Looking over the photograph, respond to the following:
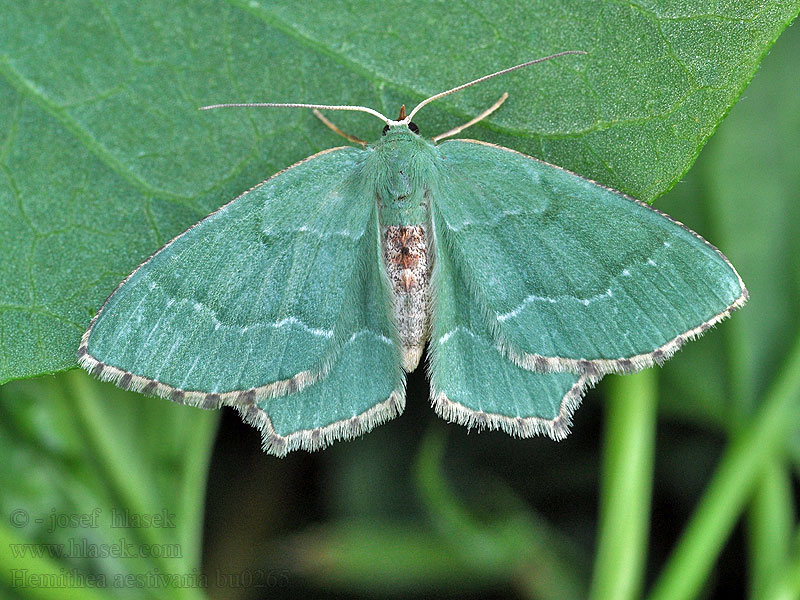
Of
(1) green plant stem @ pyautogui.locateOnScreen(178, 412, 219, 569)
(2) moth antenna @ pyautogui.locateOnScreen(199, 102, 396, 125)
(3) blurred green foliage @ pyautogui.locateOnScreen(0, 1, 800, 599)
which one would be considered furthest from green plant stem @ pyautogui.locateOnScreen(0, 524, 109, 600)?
(2) moth antenna @ pyautogui.locateOnScreen(199, 102, 396, 125)

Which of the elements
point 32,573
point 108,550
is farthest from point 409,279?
point 108,550

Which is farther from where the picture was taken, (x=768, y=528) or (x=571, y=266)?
(x=768, y=528)

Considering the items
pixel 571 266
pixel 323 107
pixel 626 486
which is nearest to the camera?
pixel 571 266

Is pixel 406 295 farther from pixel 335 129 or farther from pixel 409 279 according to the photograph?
pixel 335 129

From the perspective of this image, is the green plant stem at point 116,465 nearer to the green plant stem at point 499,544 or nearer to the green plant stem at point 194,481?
the green plant stem at point 194,481

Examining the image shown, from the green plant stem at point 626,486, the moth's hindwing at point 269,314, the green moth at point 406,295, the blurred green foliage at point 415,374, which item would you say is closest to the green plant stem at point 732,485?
the blurred green foliage at point 415,374

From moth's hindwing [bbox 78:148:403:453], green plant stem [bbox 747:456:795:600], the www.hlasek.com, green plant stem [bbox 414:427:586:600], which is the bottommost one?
the www.hlasek.com

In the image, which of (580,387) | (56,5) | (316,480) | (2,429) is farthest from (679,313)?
(2,429)

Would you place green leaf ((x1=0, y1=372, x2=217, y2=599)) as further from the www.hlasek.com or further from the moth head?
the moth head

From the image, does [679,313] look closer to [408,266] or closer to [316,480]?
[408,266]
